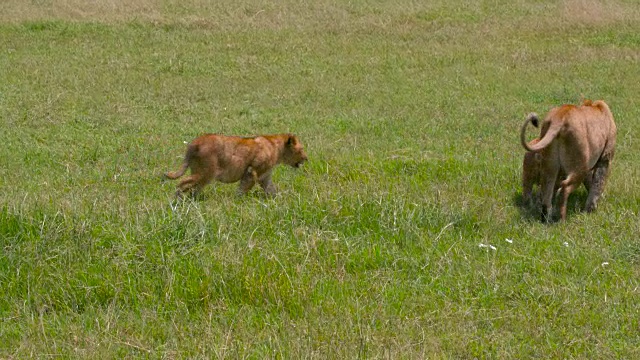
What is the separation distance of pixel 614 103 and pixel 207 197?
27.1ft

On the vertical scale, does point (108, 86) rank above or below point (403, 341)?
below

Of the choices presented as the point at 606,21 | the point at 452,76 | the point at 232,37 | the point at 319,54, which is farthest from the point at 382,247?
the point at 606,21

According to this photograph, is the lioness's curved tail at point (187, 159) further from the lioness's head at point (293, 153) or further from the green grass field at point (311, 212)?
the lioness's head at point (293, 153)

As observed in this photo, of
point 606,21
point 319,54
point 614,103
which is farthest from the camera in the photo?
point 606,21

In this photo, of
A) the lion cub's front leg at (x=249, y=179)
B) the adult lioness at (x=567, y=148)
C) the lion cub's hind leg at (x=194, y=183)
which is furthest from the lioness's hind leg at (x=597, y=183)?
the lion cub's hind leg at (x=194, y=183)

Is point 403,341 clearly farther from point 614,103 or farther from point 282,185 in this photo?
point 614,103

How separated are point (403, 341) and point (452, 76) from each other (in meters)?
12.7

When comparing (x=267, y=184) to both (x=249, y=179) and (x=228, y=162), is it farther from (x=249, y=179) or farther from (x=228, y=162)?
(x=228, y=162)

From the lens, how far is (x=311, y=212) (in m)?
7.98

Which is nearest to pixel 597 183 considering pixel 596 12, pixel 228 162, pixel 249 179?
pixel 249 179

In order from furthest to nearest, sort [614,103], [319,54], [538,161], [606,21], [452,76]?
1. [606,21]
2. [319,54]
3. [452,76]
4. [614,103]
5. [538,161]

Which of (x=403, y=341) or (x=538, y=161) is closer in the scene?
(x=403, y=341)

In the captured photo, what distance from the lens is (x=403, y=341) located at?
226 inches

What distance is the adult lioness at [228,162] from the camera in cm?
962
